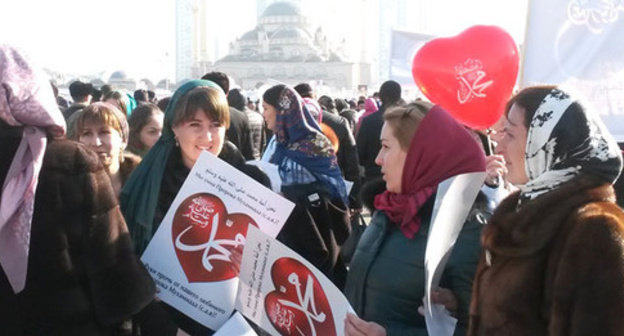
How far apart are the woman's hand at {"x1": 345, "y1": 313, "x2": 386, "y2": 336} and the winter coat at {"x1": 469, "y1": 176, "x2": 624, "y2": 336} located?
0.32 meters

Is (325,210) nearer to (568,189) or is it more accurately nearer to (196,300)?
(196,300)

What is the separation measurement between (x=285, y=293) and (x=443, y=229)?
0.60 metres

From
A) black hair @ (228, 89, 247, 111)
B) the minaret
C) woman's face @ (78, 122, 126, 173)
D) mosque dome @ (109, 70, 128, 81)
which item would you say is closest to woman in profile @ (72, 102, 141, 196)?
woman's face @ (78, 122, 126, 173)

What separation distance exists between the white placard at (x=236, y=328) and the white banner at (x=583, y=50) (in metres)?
2.06

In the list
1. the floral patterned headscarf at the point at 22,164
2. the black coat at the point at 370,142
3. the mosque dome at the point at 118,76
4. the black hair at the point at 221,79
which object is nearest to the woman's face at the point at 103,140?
the floral patterned headscarf at the point at 22,164

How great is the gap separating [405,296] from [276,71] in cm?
8599

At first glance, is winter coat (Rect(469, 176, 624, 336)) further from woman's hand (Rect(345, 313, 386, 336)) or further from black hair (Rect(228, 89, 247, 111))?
black hair (Rect(228, 89, 247, 111))

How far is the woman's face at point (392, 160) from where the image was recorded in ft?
8.51

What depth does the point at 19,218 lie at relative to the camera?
2.26 m

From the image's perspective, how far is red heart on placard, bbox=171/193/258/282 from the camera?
2785 millimetres

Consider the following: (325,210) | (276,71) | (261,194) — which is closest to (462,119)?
(325,210)

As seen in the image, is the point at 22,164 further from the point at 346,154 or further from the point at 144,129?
the point at 346,154

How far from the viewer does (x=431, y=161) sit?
8.27 feet

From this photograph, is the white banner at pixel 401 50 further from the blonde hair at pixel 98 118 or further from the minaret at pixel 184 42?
the minaret at pixel 184 42
